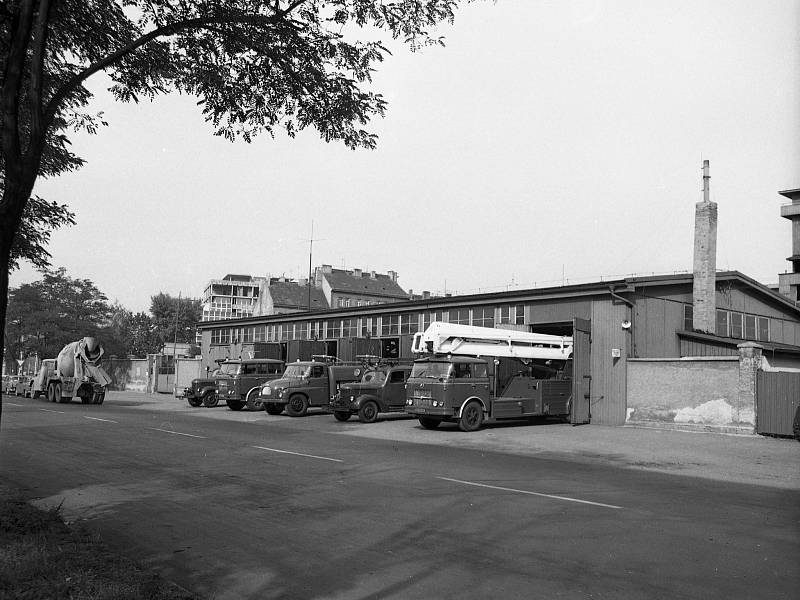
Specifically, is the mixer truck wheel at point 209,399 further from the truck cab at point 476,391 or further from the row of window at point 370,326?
the truck cab at point 476,391

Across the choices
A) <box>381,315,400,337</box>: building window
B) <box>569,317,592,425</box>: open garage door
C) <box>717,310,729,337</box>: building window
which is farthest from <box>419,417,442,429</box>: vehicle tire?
<box>381,315,400,337</box>: building window

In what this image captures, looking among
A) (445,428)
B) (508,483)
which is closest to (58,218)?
(508,483)

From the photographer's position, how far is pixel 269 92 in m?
8.30

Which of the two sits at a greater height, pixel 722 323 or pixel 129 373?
pixel 722 323

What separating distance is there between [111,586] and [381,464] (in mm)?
8109

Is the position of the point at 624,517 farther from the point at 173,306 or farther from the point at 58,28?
the point at 173,306

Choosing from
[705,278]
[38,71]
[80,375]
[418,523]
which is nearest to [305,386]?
[80,375]

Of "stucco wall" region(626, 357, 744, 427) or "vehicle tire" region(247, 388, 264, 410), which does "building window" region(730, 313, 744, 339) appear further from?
"vehicle tire" region(247, 388, 264, 410)

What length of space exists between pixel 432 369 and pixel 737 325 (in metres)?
17.6

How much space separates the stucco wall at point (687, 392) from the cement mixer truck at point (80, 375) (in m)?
26.2

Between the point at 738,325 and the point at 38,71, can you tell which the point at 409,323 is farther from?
the point at 38,71

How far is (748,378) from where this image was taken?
2052 centimetres

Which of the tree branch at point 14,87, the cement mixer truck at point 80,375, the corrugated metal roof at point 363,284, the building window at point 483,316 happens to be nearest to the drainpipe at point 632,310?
the building window at point 483,316

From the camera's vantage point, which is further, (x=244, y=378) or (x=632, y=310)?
(x=244, y=378)
